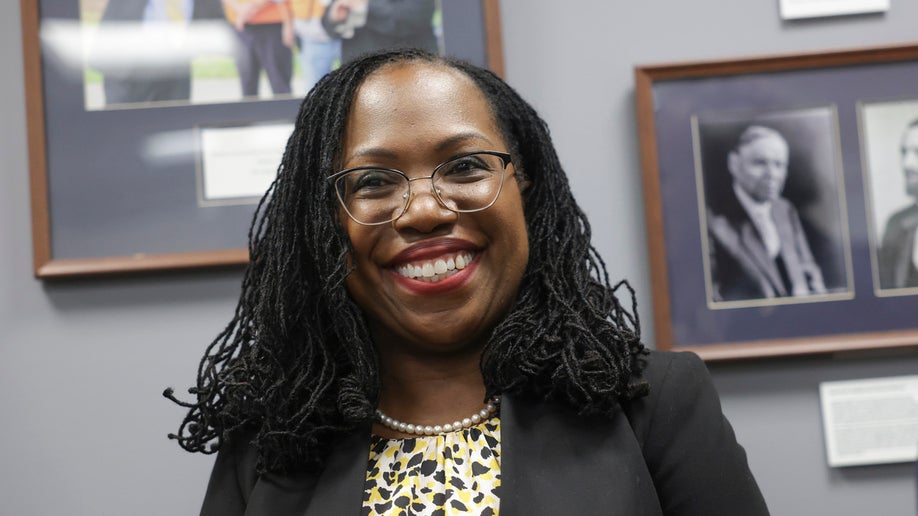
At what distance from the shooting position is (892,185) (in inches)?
49.4

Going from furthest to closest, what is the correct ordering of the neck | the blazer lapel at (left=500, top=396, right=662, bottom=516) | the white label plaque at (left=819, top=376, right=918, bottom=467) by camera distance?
the white label plaque at (left=819, top=376, right=918, bottom=467)
the neck
the blazer lapel at (left=500, top=396, right=662, bottom=516)

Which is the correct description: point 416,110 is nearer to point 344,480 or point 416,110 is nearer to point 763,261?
point 344,480

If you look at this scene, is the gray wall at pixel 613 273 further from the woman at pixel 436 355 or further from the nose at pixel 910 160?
the woman at pixel 436 355

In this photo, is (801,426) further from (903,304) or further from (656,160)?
(656,160)

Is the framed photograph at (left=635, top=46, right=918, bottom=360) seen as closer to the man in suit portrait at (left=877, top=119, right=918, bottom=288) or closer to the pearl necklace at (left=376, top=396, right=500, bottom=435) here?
the man in suit portrait at (left=877, top=119, right=918, bottom=288)

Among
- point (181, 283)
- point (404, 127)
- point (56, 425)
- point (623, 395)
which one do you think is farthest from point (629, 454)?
point (56, 425)

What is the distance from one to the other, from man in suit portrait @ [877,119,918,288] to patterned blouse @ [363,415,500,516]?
65cm

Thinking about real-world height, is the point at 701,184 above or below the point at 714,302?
above

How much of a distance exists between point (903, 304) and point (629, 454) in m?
0.59

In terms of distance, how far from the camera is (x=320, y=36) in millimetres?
1267

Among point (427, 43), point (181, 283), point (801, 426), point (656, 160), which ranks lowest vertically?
point (801, 426)

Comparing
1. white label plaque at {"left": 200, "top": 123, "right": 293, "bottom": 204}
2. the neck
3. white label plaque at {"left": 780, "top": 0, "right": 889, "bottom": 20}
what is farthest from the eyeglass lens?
white label plaque at {"left": 780, "top": 0, "right": 889, "bottom": 20}

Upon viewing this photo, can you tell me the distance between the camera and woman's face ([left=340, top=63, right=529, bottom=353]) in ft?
3.03

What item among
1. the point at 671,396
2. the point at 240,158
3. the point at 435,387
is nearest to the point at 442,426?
the point at 435,387
